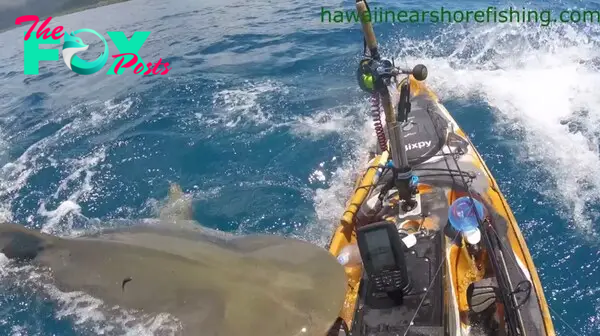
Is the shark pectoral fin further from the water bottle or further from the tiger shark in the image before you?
the water bottle

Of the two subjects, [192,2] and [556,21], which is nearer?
[556,21]

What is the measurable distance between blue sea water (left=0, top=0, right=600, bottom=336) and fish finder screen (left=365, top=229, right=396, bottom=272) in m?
2.25

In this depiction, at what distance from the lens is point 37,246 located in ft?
18.5

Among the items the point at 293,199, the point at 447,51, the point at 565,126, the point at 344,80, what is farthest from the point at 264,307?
the point at 447,51

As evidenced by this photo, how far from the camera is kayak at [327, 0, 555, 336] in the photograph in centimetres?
492

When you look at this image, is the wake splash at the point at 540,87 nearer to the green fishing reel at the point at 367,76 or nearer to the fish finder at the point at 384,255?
the fish finder at the point at 384,255

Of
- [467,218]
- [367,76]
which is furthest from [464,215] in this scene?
[367,76]

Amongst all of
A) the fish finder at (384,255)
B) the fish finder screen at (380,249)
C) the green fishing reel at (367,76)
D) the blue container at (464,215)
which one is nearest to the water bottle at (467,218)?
the blue container at (464,215)

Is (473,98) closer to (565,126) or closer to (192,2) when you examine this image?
(565,126)

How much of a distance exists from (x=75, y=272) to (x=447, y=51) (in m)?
12.0

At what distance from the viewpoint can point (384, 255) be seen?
4906 mm

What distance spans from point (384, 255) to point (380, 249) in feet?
0.25

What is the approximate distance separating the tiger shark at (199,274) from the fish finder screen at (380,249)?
97 cm

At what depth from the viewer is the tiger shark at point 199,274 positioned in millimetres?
3545
